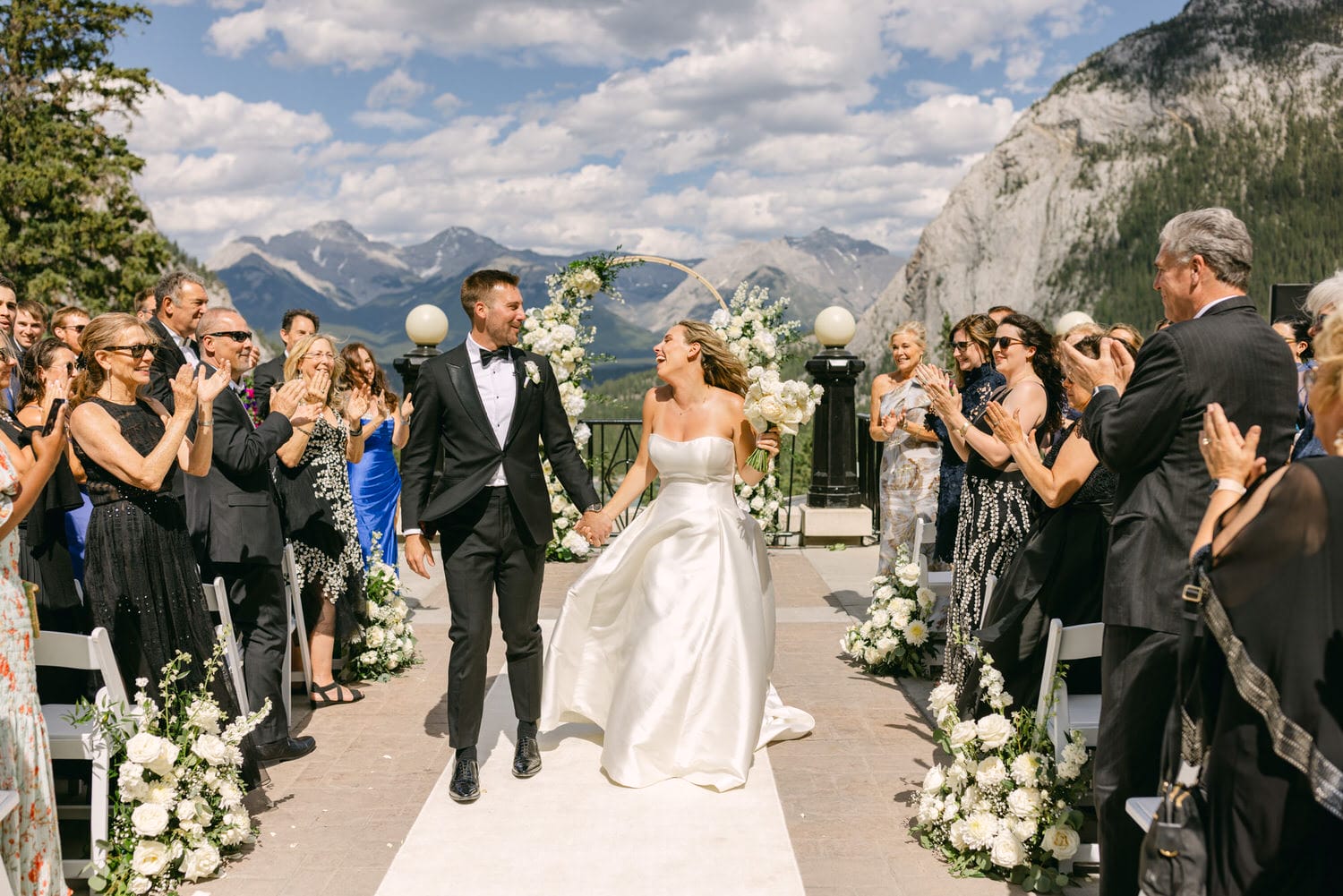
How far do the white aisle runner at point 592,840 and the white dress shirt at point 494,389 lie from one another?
1.62 metres

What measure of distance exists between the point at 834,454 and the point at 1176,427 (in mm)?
7842

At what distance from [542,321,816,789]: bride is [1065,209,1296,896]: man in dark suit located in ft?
6.04

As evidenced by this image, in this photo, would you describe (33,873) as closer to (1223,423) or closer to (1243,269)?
(1223,423)

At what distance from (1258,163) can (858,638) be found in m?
124

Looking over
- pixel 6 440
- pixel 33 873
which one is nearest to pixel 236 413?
pixel 6 440

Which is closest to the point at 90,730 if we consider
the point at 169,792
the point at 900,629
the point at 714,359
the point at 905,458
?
the point at 169,792

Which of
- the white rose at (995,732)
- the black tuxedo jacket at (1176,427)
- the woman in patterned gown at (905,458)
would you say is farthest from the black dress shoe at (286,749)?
the woman in patterned gown at (905,458)

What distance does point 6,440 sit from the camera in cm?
339

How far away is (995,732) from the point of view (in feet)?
12.6

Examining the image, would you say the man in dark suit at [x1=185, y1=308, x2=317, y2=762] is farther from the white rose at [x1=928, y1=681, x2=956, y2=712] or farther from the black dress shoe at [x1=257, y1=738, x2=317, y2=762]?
the white rose at [x1=928, y1=681, x2=956, y2=712]

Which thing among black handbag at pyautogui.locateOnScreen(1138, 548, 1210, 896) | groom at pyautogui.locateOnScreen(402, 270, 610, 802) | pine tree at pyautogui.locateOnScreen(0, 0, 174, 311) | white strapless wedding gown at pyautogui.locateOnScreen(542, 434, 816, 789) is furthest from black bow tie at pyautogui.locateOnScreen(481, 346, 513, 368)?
pine tree at pyautogui.locateOnScreen(0, 0, 174, 311)

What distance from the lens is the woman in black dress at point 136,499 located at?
12.5 ft

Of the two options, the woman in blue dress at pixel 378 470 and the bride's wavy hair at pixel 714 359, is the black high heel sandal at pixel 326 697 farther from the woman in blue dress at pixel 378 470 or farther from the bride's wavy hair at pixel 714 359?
the bride's wavy hair at pixel 714 359

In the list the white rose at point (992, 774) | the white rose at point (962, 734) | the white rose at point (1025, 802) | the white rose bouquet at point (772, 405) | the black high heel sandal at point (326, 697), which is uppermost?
the white rose bouquet at point (772, 405)
